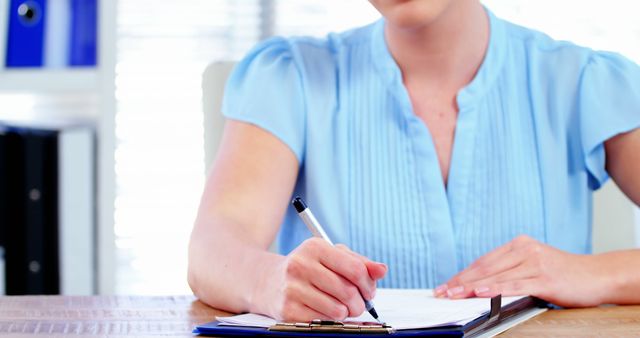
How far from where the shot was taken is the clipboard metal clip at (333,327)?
0.78 meters

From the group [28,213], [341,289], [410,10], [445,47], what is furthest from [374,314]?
[28,213]

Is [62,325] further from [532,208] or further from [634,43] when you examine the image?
[634,43]

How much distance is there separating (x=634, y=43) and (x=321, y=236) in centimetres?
233

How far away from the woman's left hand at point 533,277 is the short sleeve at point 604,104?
0.33 metres

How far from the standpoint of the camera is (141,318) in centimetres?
98

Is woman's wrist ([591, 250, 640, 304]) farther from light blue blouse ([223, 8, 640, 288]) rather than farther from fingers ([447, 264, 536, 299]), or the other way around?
light blue blouse ([223, 8, 640, 288])

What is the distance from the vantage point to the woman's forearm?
1018mm

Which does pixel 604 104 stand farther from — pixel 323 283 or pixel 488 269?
pixel 323 283

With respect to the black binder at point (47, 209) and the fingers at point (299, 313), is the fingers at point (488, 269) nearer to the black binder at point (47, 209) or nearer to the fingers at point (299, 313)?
the fingers at point (299, 313)

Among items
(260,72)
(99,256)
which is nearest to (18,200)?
(99,256)

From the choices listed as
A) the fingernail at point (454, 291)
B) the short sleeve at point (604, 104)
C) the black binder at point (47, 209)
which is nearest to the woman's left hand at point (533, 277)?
the fingernail at point (454, 291)

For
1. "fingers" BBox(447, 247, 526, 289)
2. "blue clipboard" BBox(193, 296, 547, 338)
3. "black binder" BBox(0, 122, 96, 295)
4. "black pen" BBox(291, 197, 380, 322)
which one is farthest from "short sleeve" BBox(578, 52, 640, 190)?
"black binder" BBox(0, 122, 96, 295)

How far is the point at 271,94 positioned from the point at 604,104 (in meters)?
0.49

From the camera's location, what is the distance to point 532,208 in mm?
1391
